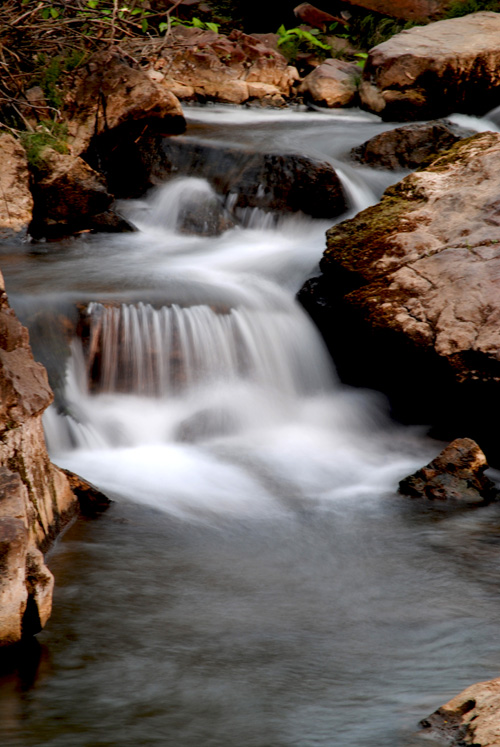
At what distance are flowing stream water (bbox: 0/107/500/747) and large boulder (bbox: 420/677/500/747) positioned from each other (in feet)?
0.25

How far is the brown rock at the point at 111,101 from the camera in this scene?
29.1 ft

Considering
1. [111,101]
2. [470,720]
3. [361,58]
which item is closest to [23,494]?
[470,720]

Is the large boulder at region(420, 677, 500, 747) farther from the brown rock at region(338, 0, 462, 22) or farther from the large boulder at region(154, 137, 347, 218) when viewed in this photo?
the brown rock at region(338, 0, 462, 22)

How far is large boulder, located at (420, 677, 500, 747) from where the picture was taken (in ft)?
6.02

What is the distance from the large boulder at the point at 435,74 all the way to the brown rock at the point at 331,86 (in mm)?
1467

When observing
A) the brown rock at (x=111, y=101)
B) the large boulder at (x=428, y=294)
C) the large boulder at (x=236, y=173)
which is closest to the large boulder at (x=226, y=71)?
the brown rock at (x=111, y=101)

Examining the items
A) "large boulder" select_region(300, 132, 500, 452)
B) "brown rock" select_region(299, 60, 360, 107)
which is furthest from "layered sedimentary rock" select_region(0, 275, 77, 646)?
"brown rock" select_region(299, 60, 360, 107)

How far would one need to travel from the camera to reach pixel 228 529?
4238mm

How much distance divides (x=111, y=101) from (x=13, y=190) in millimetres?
2007

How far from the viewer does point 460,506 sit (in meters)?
4.58

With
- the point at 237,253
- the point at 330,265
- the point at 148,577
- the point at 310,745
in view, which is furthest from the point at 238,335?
the point at 310,745

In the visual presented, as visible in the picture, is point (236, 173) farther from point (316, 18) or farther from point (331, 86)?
point (316, 18)

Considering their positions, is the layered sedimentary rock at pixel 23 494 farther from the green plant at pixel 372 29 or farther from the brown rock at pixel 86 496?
the green plant at pixel 372 29

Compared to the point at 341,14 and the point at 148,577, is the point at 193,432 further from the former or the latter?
the point at 341,14
